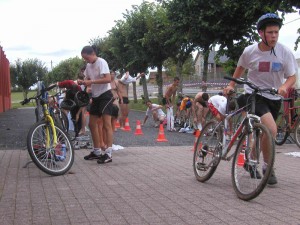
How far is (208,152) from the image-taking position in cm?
579

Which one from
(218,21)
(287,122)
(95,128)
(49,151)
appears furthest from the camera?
(218,21)

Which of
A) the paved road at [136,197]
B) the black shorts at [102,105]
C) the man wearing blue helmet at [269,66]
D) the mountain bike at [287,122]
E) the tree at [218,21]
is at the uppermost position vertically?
the tree at [218,21]

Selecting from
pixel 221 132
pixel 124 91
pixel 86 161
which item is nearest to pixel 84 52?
pixel 86 161

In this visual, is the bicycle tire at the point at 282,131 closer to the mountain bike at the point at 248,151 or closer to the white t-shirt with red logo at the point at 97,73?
the white t-shirt with red logo at the point at 97,73

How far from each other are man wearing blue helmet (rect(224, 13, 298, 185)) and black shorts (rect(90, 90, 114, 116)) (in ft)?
8.34

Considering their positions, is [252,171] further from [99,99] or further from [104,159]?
[99,99]

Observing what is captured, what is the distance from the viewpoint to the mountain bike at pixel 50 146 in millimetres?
6152

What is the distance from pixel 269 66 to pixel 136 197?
2.17 metres

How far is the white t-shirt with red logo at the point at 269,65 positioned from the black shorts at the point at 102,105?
2.67 meters

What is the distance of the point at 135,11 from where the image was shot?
3459 cm

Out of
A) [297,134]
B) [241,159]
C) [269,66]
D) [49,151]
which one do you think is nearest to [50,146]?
[49,151]

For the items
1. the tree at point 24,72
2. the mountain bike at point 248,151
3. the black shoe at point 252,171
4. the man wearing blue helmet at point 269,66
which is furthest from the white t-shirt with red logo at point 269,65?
the tree at point 24,72

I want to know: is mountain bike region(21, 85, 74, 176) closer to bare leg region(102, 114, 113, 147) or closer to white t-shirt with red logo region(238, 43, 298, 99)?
bare leg region(102, 114, 113, 147)

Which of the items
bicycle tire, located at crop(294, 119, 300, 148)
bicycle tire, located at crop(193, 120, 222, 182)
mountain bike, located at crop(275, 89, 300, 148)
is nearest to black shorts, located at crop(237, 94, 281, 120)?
bicycle tire, located at crop(193, 120, 222, 182)
